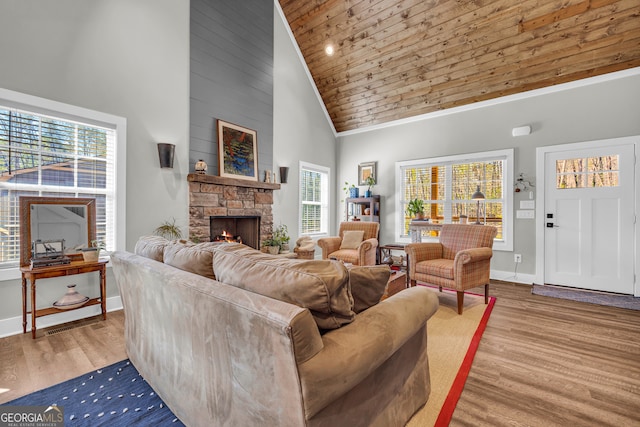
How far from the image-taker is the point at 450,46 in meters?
4.16

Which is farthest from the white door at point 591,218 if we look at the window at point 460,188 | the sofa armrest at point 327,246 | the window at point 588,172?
the sofa armrest at point 327,246

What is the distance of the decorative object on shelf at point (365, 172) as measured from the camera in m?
5.94

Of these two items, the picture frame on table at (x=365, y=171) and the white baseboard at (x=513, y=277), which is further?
the picture frame on table at (x=365, y=171)

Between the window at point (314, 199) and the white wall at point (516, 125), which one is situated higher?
the white wall at point (516, 125)

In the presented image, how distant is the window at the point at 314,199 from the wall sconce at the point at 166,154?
2515 mm

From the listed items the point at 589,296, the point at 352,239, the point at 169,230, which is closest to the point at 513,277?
the point at 589,296

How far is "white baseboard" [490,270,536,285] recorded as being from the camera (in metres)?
4.30

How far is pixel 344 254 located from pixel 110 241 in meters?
2.92

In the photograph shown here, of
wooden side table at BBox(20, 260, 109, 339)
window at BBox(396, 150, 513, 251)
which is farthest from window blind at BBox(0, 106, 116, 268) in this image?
window at BBox(396, 150, 513, 251)

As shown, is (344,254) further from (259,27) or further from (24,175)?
(259,27)

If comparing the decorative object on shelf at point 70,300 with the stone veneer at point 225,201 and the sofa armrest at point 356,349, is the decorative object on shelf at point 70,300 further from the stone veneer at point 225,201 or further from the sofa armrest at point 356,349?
the sofa armrest at point 356,349

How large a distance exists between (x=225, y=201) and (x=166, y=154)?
1013 millimetres

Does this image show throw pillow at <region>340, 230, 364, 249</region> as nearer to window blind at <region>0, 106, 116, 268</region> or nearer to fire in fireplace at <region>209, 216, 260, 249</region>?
fire in fireplace at <region>209, 216, 260, 249</region>

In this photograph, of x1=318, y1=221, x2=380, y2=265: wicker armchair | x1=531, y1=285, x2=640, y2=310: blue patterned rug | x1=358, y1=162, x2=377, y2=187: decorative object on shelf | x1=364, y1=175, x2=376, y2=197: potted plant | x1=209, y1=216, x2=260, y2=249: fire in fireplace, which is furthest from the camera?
x1=358, y1=162, x2=377, y2=187: decorative object on shelf
